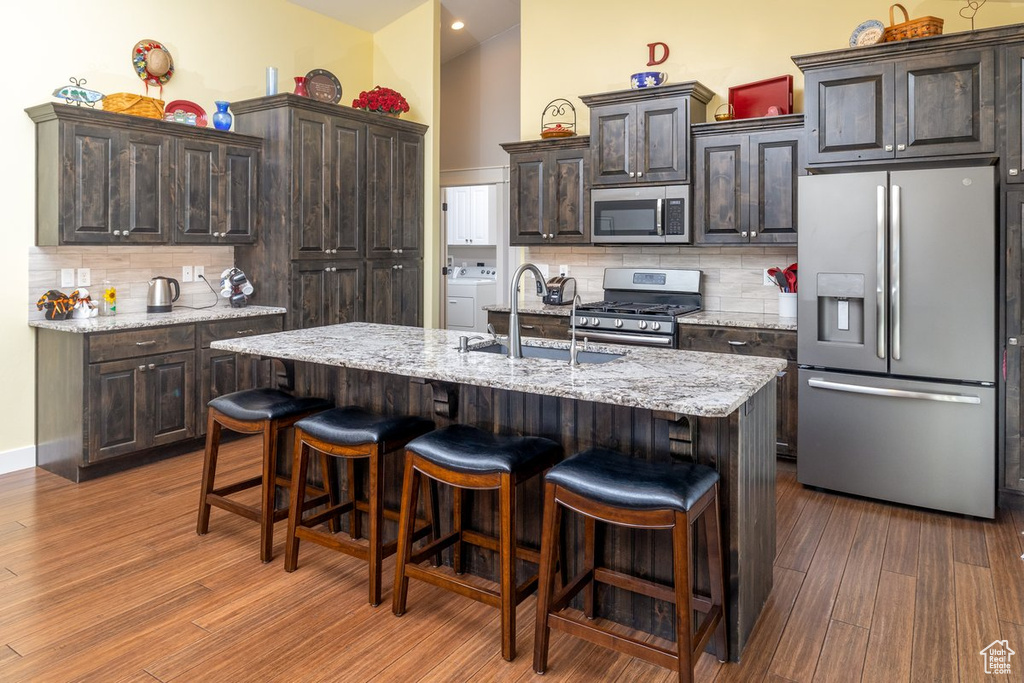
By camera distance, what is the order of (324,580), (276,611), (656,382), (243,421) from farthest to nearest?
1. (243,421)
2. (324,580)
3. (276,611)
4. (656,382)

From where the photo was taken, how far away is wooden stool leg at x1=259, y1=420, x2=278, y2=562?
2816 millimetres

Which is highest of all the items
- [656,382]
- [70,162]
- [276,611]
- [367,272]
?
[70,162]

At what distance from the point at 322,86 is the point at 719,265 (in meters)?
3.30

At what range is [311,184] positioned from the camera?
4.92m

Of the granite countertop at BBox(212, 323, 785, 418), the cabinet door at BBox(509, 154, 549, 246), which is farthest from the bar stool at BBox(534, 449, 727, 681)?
the cabinet door at BBox(509, 154, 549, 246)

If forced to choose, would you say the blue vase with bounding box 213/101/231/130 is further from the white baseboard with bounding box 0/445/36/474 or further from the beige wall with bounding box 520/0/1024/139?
the white baseboard with bounding box 0/445/36/474

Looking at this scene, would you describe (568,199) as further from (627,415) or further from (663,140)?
(627,415)

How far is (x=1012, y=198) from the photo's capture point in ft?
10.8

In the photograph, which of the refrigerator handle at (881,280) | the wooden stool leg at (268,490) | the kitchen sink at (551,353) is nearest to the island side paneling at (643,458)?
the kitchen sink at (551,353)

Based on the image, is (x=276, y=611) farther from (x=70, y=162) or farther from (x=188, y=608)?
(x=70, y=162)

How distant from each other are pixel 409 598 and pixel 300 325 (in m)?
2.88

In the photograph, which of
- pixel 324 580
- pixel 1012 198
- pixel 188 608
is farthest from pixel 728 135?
pixel 188 608

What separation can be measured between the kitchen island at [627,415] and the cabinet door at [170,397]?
4.87ft

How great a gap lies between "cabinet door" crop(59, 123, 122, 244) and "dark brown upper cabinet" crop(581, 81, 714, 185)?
3054mm
